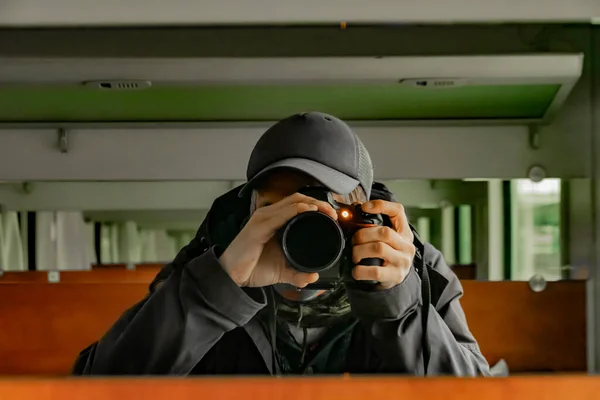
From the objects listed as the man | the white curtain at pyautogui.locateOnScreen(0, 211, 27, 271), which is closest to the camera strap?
the man

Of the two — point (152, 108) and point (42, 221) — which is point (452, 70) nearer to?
point (152, 108)

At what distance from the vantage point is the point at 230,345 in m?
0.76

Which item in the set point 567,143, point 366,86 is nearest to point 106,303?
point 366,86

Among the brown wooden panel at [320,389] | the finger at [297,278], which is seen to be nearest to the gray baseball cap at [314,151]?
the finger at [297,278]

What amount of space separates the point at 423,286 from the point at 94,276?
1.26 feet

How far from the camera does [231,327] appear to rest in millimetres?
751

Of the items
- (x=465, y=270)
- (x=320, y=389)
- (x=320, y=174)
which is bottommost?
(x=320, y=389)

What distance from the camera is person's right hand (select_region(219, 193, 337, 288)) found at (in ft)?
2.19

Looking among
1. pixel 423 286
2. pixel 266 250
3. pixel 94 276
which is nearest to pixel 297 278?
pixel 266 250

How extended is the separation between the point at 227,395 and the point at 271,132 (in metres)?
0.29

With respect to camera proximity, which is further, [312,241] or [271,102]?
[271,102]

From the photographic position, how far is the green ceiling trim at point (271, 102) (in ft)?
2.47

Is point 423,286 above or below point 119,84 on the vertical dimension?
below

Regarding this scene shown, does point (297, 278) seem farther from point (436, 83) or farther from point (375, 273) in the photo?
point (436, 83)
